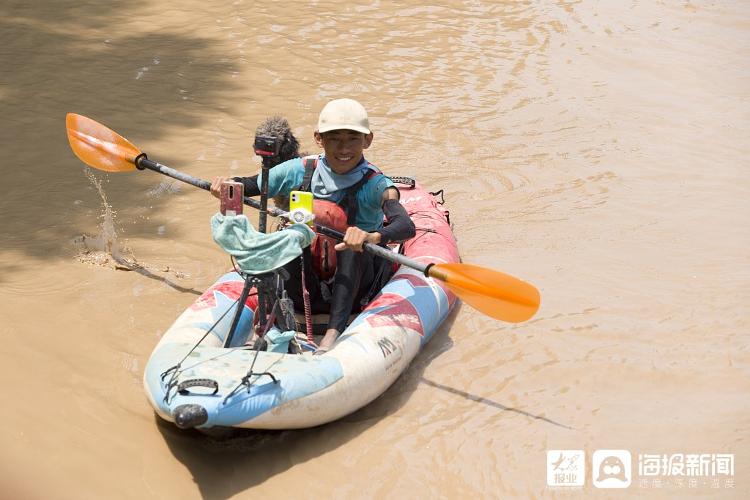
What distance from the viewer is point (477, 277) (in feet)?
13.9

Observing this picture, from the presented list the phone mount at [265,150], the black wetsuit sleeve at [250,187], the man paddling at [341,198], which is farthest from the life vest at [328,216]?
the phone mount at [265,150]

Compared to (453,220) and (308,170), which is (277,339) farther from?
(453,220)

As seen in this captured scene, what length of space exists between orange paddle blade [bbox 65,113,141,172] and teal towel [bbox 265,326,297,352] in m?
1.53

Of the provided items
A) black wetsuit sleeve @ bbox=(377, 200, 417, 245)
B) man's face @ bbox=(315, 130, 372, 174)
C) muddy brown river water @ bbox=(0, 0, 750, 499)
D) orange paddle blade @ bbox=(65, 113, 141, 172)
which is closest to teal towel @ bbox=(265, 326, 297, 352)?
muddy brown river water @ bbox=(0, 0, 750, 499)

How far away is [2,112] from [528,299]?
498 centimetres

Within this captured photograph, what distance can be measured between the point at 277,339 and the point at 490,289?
0.99 meters

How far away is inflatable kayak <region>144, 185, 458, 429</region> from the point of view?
11.8ft

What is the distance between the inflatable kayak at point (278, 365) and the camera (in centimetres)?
359

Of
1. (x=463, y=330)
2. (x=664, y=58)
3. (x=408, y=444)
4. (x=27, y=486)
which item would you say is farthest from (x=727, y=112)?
(x=27, y=486)

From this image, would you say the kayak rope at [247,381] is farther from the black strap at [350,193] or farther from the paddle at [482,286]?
the black strap at [350,193]

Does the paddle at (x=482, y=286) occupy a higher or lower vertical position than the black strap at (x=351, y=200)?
lower

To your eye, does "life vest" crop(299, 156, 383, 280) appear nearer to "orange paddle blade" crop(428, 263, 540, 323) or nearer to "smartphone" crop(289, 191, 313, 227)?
"smartphone" crop(289, 191, 313, 227)

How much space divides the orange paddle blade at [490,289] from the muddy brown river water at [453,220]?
44 centimetres

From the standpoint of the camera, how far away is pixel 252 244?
12.9 feet
